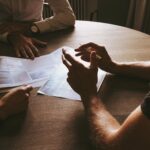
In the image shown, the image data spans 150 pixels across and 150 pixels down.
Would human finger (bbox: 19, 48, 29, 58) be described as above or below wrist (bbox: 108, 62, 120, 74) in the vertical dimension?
below

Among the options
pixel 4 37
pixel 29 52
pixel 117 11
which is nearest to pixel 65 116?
pixel 29 52

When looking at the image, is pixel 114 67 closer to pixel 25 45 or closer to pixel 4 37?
pixel 25 45

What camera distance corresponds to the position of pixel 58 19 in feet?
5.86

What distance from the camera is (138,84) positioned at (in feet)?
3.98

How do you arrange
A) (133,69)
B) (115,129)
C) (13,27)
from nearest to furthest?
(115,129)
(133,69)
(13,27)

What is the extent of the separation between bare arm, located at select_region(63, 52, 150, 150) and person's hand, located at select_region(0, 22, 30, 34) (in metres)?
0.63

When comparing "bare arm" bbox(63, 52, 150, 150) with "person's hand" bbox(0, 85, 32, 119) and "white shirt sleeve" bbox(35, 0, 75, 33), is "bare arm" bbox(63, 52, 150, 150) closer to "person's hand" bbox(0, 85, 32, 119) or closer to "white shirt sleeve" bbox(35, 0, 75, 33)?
"person's hand" bbox(0, 85, 32, 119)

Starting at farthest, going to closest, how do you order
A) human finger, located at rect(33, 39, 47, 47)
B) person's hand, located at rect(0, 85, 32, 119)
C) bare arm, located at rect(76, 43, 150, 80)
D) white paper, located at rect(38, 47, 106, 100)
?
human finger, located at rect(33, 39, 47, 47)
bare arm, located at rect(76, 43, 150, 80)
white paper, located at rect(38, 47, 106, 100)
person's hand, located at rect(0, 85, 32, 119)

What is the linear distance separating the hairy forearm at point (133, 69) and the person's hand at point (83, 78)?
18cm

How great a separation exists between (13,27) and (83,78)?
822mm

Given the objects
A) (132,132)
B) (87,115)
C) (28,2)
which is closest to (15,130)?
(87,115)

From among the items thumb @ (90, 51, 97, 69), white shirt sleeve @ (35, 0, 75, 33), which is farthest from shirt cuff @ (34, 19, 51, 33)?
thumb @ (90, 51, 97, 69)

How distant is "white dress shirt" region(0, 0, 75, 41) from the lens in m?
1.76

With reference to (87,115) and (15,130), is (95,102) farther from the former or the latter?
(15,130)
